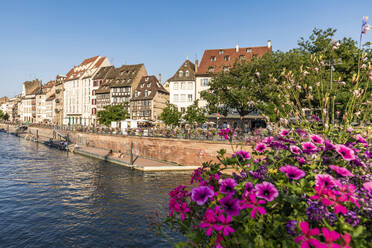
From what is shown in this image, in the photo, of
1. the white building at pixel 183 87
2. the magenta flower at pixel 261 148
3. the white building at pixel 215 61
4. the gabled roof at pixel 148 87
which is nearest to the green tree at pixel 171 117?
the white building at pixel 215 61

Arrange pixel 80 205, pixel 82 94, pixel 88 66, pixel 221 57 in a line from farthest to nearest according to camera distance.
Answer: pixel 88 66, pixel 82 94, pixel 221 57, pixel 80 205

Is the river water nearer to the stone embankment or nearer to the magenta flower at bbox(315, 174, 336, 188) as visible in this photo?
the stone embankment

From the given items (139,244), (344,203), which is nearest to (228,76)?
(139,244)

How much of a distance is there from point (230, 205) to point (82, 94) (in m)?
82.6

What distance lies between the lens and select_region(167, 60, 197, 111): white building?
51.8m

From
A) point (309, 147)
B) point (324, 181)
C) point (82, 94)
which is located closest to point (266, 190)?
point (324, 181)

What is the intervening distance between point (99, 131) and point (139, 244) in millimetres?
37193

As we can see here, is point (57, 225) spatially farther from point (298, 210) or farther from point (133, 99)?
point (133, 99)

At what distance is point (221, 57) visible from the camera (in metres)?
51.0

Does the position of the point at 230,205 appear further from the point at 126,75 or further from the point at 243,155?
the point at 126,75

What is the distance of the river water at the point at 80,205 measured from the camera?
11.9 metres

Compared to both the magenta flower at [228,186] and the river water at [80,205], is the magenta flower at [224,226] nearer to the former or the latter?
the magenta flower at [228,186]

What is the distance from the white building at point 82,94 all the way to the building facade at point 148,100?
17.3 meters

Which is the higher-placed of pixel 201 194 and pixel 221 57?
pixel 221 57
